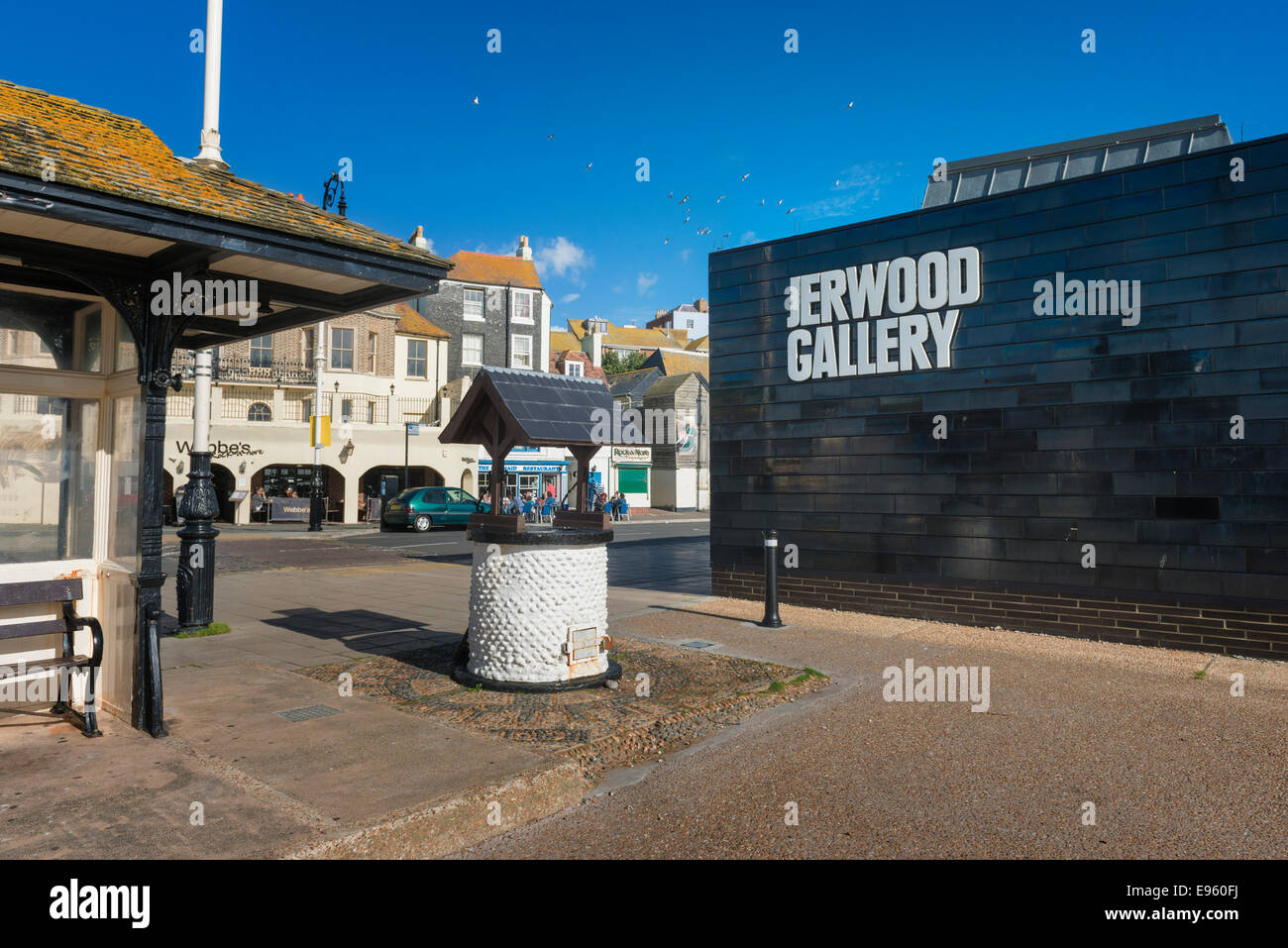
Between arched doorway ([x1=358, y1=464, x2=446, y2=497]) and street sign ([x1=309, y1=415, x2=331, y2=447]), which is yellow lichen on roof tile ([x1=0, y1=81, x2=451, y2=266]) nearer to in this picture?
street sign ([x1=309, y1=415, x2=331, y2=447])

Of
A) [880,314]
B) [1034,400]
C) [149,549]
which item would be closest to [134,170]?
[149,549]

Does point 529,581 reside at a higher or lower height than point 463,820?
higher

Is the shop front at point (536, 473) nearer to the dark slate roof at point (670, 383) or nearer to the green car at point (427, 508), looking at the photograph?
the green car at point (427, 508)

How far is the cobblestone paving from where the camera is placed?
19.0 ft

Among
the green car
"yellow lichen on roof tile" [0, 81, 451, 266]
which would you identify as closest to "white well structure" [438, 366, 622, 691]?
"yellow lichen on roof tile" [0, 81, 451, 266]

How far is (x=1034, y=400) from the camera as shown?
9.91 metres

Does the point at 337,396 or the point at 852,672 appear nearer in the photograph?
the point at 852,672

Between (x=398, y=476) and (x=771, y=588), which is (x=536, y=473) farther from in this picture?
(x=771, y=588)

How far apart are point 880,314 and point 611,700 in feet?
22.6

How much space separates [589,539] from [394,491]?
98.3ft

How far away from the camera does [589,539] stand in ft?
23.3

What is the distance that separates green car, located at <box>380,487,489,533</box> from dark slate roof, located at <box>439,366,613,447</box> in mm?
20722

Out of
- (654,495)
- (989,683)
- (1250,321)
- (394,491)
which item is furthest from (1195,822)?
(654,495)
